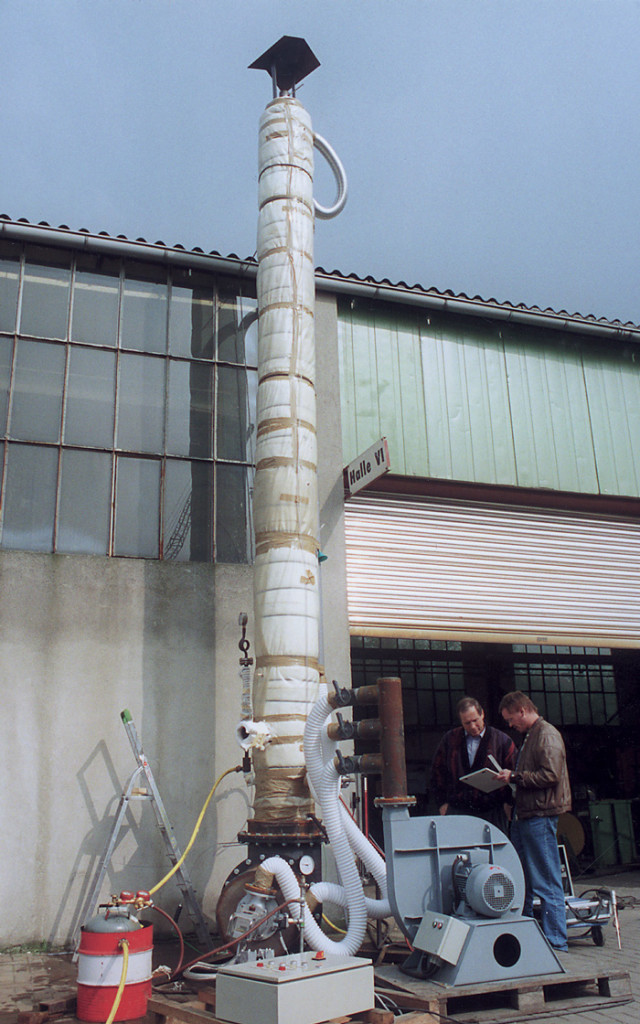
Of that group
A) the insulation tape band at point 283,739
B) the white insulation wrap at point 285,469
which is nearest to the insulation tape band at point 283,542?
the white insulation wrap at point 285,469

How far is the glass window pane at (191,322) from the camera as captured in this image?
10.3m

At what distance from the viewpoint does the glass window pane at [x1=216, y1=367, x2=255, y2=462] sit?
10094 millimetres

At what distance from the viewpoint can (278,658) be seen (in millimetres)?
7703

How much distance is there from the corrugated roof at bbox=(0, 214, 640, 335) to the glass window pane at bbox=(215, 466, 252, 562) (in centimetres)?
277

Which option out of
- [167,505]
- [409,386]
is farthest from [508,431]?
[167,505]

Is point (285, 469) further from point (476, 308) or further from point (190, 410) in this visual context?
point (476, 308)

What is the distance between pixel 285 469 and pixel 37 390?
335cm

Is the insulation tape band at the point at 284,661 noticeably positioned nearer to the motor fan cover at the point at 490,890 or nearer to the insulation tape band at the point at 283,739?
the insulation tape band at the point at 283,739

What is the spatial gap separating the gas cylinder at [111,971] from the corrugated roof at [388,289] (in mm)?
7615

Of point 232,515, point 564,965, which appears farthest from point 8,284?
point 564,965

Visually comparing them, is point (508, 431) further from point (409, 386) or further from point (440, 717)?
point (440, 717)

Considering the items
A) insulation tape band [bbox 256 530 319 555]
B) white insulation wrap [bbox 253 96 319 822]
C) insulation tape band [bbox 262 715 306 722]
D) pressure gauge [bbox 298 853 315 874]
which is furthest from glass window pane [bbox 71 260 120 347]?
pressure gauge [bbox 298 853 315 874]

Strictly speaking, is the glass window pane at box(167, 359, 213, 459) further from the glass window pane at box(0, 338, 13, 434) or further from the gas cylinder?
the gas cylinder

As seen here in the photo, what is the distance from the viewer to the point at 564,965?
6117 millimetres
